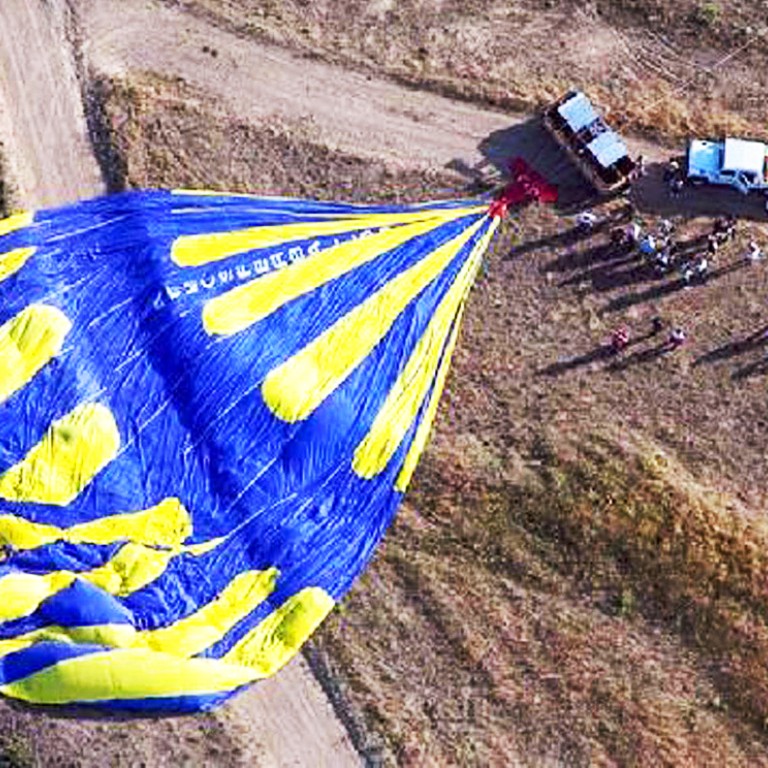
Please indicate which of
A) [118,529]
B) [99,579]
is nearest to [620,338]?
[118,529]

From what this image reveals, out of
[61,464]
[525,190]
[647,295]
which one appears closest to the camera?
[61,464]

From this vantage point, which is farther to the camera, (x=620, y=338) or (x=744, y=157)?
(x=744, y=157)

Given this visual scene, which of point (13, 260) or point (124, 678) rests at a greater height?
point (13, 260)

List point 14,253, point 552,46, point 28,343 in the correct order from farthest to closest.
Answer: point 552,46 → point 14,253 → point 28,343

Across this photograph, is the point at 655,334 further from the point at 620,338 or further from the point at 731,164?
the point at 731,164

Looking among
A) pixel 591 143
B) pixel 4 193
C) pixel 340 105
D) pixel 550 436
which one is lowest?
pixel 550 436

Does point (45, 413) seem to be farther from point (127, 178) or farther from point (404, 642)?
point (404, 642)

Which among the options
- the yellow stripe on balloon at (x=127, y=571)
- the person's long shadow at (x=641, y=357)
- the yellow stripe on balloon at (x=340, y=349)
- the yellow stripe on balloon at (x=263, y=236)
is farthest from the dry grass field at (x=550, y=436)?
the yellow stripe on balloon at (x=127, y=571)
